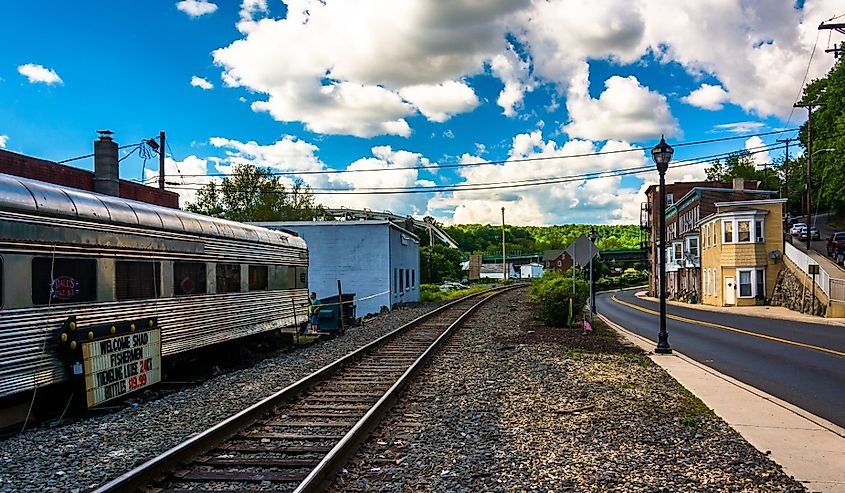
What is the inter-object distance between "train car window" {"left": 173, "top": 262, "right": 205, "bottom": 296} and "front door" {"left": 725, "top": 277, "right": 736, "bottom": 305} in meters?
37.6

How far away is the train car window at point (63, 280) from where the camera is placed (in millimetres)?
8391

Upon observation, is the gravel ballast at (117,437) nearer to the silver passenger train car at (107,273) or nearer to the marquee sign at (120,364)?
the marquee sign at (120,364)

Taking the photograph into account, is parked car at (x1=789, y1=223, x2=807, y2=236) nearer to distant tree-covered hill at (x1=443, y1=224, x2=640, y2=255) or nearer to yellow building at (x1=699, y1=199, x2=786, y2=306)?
yellow building at (x1=699, y1=199, x2=786, y2=306)

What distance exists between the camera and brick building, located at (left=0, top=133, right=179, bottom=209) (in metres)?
18.4

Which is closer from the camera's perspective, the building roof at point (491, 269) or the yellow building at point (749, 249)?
the yellow building at point (749, 249)

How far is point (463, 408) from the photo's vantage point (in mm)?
9195

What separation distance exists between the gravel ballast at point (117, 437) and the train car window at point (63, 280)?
158cm

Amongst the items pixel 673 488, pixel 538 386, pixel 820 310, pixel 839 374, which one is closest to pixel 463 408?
pixel 538 386

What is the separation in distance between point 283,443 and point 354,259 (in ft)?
87.0

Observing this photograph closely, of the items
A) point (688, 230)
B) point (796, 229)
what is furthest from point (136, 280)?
point (796, 229)

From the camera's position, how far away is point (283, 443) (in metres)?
7.40

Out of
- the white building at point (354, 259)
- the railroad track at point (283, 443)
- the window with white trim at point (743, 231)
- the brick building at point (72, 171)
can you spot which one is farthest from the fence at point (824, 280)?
→ the brick building at point (72, 171)

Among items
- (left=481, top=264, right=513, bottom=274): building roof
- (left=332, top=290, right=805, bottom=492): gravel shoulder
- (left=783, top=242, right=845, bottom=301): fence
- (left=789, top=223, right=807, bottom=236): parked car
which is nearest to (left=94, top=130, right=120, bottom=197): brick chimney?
(left=332, top=290, right=805, bottom=492): gravel shoulder

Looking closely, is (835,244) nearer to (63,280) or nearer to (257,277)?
(257,277)
